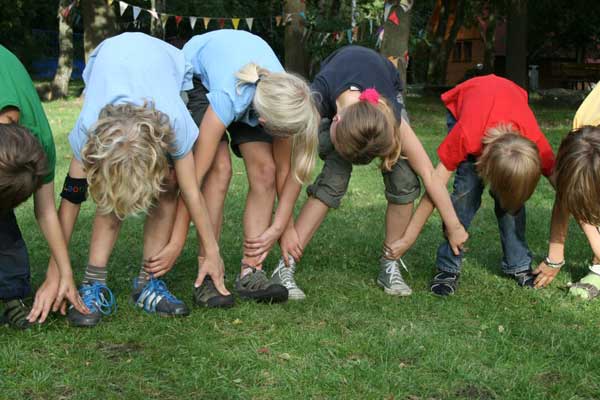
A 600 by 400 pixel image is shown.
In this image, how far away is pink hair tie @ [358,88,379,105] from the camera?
3.82 metres

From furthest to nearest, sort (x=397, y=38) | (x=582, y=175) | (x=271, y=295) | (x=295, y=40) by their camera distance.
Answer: (x=295, y=40), (x=397, y=38), (x=271, y=295), (x=582, y=175)

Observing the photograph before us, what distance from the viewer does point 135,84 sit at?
3551 millimetres

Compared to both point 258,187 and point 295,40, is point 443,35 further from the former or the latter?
point 258,187

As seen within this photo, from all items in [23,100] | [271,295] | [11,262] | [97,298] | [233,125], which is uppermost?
[23,100]

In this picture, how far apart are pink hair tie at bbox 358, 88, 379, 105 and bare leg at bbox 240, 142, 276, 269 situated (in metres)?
0.57

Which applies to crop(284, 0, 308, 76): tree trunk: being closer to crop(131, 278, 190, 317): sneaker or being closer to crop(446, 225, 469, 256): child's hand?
crop(446, 225, 469, 256): child's hand

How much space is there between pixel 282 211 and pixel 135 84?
0.99 m

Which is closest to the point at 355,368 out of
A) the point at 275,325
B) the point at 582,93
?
the point at 275,325

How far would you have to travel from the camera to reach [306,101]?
3678mm

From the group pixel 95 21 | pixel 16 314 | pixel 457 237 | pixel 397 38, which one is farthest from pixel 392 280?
pixel 95 21

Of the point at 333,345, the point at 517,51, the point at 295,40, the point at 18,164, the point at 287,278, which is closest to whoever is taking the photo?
the point at 18,164

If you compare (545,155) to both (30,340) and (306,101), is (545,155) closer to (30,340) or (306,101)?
(306,101)

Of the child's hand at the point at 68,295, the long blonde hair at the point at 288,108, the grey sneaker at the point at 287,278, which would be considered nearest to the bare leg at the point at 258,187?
the grey sneaker at the point at 287,278

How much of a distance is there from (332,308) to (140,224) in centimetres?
245
